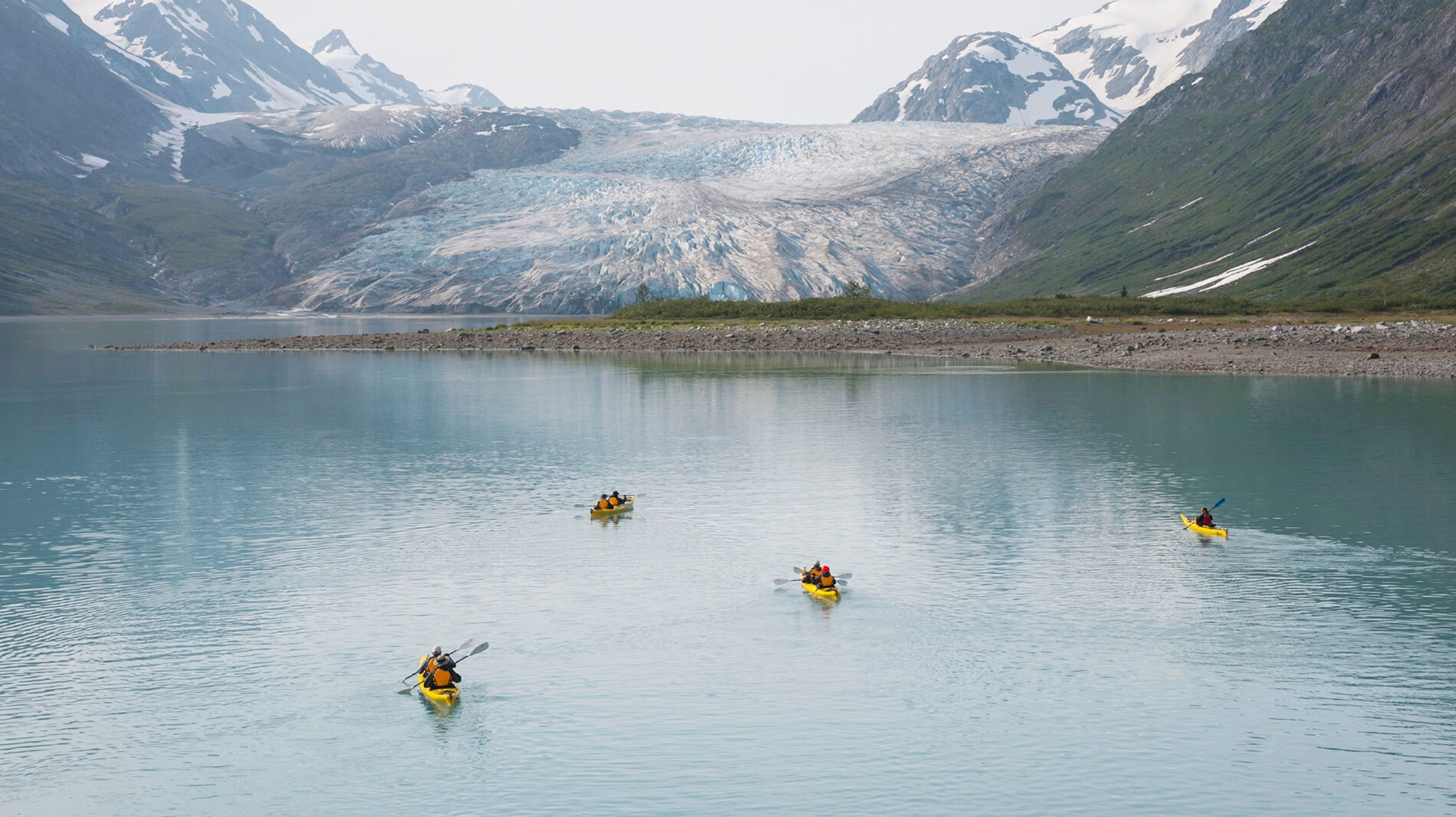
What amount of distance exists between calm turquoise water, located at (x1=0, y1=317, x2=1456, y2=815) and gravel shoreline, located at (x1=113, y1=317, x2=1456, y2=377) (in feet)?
98.5

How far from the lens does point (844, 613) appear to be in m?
29.6

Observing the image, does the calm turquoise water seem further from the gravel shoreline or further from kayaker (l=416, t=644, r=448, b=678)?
the gravel shoreline

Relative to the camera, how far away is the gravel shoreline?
286ft

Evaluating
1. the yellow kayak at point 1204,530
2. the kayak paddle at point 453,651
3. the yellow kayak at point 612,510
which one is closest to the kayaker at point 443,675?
the kayak paddle at point 453,651

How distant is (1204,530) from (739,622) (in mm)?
15873

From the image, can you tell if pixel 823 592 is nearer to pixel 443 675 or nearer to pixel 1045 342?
pixel 443 675

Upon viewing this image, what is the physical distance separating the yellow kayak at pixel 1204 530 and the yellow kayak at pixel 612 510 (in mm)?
17765

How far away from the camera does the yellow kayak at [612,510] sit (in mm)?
40312

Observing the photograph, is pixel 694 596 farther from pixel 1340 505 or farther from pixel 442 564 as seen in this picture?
pixel 1340 505

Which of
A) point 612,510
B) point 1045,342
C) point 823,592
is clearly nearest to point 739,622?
point 823,592

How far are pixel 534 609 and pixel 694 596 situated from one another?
13.4 ft

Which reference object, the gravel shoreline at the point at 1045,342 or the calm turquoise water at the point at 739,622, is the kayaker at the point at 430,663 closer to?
the calm turquoise water at the point at 739,622

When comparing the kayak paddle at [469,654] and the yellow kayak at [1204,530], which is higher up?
the yellow kayak at [1204,530]

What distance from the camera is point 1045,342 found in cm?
10938
